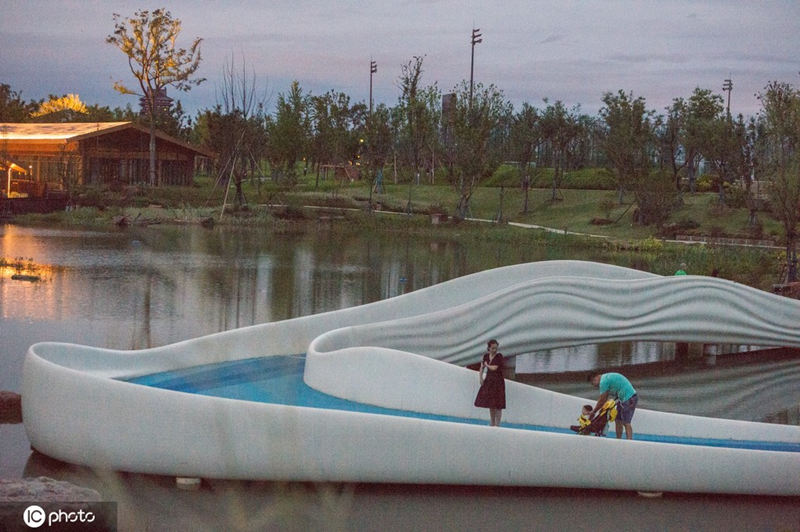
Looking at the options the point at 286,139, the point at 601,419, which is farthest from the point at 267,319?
the point at 286,139

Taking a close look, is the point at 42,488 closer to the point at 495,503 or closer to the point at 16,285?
the point at 495,503

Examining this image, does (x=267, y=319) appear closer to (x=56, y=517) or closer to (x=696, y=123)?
(x=56, y=517)

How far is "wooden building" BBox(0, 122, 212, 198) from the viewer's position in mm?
46819

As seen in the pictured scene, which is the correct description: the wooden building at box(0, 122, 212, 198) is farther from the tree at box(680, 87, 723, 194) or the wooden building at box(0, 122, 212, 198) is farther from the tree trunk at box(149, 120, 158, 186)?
the tree at box(680, 87, 723, 194)

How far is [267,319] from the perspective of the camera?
16.0 m

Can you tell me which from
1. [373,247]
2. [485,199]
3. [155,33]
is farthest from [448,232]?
[155,33]

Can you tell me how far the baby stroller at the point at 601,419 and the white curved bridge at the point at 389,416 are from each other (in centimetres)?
41

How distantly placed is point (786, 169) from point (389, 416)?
660 inches

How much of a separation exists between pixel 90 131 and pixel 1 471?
42.3m

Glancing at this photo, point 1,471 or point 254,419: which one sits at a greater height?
point 254,419

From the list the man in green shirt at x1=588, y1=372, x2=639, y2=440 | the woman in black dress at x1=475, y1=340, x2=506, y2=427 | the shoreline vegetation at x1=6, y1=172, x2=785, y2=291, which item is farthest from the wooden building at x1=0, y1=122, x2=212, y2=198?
the man in green shirt at x1=588, y1=372, x2=639, y2=440

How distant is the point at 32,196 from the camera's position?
40.5 m

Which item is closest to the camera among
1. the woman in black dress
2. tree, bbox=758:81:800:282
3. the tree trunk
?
the woman in black dress

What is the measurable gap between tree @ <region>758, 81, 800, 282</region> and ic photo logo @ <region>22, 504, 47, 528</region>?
19.2 meters
